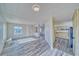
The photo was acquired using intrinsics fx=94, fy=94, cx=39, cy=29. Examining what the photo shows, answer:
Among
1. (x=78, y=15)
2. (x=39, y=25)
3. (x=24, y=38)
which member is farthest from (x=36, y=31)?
(x=78, y=15)

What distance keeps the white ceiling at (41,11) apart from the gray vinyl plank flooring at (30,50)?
0.41 metres

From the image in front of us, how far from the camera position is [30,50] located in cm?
146

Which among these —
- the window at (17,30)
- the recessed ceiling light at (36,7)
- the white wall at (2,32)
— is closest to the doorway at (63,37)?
the recessed ceiling light at (36,7)

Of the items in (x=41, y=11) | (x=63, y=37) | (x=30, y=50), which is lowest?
(x=30, y=50)

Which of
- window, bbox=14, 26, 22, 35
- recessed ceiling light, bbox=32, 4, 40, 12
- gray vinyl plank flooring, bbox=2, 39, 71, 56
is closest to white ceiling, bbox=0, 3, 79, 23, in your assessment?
recessed ceiling light, bbox=32, 4, 40, 12

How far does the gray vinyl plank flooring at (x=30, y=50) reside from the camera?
144 centimetres

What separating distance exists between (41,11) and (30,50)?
0.62m

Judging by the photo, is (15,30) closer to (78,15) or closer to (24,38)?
(24,38)

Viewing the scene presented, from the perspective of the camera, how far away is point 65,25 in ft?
4.85

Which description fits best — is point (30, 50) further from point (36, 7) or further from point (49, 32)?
point (36, 7)

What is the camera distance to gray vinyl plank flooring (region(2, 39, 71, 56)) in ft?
4.71

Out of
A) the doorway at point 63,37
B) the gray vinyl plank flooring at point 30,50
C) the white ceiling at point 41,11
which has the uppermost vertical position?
the white ceiling at point 41,11

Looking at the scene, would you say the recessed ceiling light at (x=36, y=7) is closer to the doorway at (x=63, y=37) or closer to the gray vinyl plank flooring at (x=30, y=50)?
the doorway at (x=63, y=37)

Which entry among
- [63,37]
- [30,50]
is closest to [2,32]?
[30,50]
